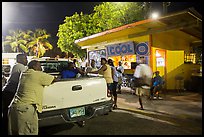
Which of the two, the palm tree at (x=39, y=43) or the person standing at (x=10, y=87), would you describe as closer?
the person standing at (x=10, y=87)

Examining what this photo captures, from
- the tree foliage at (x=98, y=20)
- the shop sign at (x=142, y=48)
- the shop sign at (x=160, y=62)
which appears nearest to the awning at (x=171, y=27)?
the shop sign at (x=142, y=48)

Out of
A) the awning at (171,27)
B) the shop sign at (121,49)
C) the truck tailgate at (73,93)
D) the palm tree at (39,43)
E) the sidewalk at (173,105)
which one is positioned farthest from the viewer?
the palm tree at (39,43)

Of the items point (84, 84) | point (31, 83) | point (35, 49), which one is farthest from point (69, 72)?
point (35, 49)

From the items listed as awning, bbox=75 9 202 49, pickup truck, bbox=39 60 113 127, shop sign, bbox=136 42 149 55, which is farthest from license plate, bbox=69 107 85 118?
shop sign, bbox=136 42 149 55

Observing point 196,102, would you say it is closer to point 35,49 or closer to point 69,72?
Answer: point 69,72

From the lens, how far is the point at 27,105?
376cm

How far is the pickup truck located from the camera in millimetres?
4219

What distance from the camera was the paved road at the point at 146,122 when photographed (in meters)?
4.97

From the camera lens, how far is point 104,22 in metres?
24.4

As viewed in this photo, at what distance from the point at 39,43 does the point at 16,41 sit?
5.85m

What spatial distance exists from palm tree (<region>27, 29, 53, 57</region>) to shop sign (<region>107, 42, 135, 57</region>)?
89.8ft

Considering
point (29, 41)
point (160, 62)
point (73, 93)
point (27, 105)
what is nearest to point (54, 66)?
point (73, 93)

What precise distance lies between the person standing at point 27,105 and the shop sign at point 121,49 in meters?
8.37

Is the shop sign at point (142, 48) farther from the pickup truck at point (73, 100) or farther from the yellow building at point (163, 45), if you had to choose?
the pickup truck at point (73, 100)
